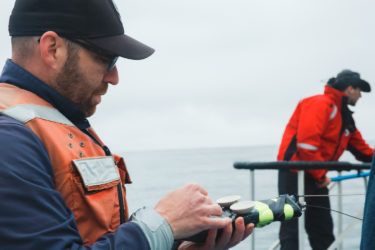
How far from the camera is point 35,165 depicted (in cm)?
98

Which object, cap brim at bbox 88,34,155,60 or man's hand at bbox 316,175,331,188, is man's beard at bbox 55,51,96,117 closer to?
→ cap brim at bbox 88,34,155,60

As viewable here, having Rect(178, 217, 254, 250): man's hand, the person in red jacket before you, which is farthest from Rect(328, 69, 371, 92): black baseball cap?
Rect(178, 217, 254, 250): man's hand

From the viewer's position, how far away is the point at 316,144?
3867 mm

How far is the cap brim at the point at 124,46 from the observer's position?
1248 mm

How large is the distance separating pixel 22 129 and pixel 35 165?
104 mm

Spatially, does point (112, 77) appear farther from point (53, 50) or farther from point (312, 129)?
point (312, 129)

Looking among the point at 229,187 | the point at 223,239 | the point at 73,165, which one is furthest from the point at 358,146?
the point at 229,187

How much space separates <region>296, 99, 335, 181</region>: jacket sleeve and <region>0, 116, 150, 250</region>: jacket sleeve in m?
3.07

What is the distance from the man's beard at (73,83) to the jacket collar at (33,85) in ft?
0.06

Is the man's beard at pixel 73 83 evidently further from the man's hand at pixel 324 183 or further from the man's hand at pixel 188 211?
the man's hand at pixel 324 183

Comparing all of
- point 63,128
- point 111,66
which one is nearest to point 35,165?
point 63,128

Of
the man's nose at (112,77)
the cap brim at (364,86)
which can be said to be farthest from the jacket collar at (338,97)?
the man's nose at (112,77)

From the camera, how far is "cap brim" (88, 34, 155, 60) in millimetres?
1248

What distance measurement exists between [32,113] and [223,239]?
2.22 feet
